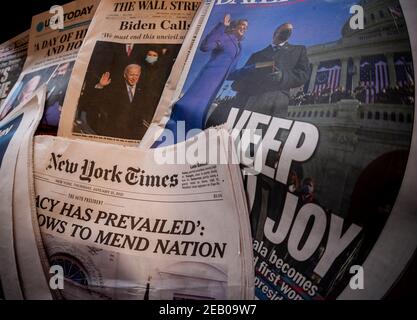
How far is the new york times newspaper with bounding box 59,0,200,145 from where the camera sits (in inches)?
22.7

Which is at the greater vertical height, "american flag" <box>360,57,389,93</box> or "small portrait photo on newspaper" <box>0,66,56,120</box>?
"small portrait photo on newspaper" <box>0,66,56,120</box>

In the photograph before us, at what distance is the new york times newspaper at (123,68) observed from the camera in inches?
22.7

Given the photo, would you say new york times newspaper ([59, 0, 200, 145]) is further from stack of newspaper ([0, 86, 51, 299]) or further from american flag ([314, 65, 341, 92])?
american flag ([314, 65, 341, 92])

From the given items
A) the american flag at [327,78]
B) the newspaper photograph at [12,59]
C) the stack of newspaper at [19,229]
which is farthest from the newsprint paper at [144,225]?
the newspaper photograph at [12,59]

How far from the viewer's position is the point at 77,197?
19.0 inches

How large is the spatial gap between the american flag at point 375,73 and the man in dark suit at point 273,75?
0.07 meters

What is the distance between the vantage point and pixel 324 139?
43cm

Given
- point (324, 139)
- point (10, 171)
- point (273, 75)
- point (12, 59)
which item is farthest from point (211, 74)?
point (12, 59)

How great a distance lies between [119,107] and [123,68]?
0.07 meters

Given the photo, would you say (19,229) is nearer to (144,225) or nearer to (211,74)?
(144,225)

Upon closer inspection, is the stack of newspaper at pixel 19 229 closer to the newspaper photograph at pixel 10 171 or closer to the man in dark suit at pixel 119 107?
the newspaper photograph at pixel 10 171

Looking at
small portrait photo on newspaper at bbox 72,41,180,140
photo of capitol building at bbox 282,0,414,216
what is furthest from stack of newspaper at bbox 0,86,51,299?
photo of capitol building at bbox 282,0,414,216

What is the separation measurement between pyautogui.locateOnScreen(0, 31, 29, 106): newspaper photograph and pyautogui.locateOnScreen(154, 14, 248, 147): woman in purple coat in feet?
1.13
